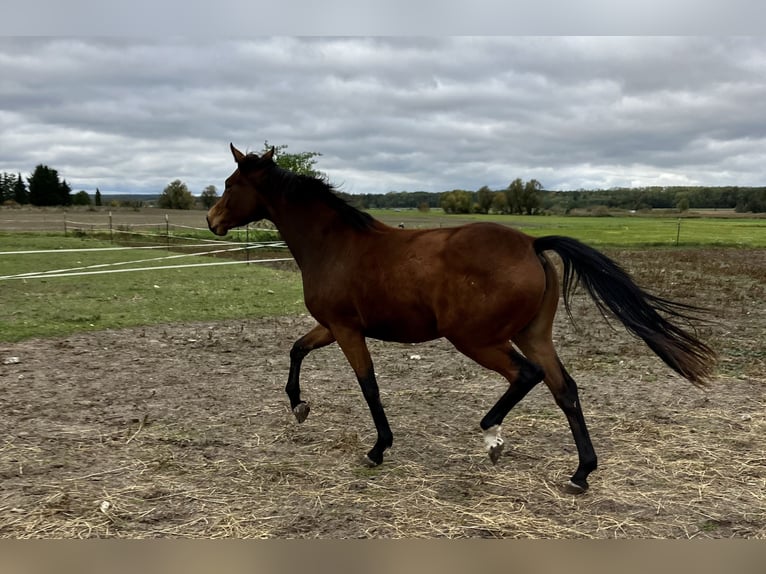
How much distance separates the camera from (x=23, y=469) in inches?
153

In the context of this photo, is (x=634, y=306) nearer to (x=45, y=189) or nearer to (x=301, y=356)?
(x=301, y=356)

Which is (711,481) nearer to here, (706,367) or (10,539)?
(706,367)

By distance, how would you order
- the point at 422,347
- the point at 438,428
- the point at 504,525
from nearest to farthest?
the point at 504,525
the point at 438,428
the point at 422,347

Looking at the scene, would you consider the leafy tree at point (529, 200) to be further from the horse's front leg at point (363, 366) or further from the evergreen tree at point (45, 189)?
the evergreen tree at point (45, 189)

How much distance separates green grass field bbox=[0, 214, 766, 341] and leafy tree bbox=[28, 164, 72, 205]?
338cm

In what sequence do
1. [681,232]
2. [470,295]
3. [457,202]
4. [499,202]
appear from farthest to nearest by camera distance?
[681,232] < [499,202] < [457,202] < [470,295]

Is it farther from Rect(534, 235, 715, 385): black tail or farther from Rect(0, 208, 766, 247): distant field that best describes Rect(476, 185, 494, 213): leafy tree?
Rect(534, 235, 715, 385): black tail

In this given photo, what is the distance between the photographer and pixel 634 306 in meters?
3.96

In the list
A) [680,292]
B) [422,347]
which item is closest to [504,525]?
[422,347]

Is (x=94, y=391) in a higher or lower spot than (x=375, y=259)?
lower

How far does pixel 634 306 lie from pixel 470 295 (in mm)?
1210

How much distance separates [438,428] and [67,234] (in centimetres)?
2858

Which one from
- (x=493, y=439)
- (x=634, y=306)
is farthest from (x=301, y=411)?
(x=634, y=306)

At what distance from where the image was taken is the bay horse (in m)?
3.73
